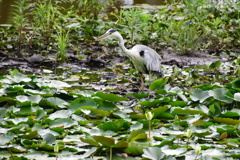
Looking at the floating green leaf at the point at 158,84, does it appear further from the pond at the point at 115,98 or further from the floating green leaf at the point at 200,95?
the floating green leaf at the point at 200,95

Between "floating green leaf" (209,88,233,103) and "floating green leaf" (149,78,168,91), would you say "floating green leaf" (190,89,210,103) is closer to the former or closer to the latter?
"floating green leaf" (209,88,233,103)

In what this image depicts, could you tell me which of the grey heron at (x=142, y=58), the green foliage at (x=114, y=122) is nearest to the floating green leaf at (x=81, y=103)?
the green foliage at (x=114, y=122)

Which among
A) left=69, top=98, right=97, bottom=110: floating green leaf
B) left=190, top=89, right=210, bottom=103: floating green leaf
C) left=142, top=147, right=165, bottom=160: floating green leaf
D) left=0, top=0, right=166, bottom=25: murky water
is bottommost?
left=142, top=147, right=165, bottom=160: floating green leaf

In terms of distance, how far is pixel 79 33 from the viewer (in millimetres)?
9297

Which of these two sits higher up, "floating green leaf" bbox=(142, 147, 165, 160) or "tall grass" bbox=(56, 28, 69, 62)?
"tall grass" bbox=(56, 28, 69, 62)

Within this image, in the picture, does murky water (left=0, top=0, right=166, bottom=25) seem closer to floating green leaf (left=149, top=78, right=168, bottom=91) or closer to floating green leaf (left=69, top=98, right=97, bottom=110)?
floating green leaf (left=149, top=78, right=168, bottom=91)

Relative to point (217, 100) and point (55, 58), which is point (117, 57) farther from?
point (217, 100)

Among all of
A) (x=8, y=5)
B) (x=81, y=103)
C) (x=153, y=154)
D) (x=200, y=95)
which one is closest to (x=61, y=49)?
(x=81, y=103)

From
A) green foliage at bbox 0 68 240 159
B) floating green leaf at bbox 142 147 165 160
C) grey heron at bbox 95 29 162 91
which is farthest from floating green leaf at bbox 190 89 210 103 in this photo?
grey heron at bbox 95 29 162 91

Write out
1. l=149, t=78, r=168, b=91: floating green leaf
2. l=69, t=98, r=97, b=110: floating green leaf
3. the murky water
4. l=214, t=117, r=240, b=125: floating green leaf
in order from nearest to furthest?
l=214, t=117, r=240, b=125: floating green leaf, l=69, t=98, r=97, b=110: floating green leaf, l=149, t=78, r=168, b=91: floating green leaf, the murky water

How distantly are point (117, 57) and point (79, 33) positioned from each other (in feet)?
3.75

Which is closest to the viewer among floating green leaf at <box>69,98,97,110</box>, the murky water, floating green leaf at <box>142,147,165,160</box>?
floating green leaf at <box>142,147,165,160</box>

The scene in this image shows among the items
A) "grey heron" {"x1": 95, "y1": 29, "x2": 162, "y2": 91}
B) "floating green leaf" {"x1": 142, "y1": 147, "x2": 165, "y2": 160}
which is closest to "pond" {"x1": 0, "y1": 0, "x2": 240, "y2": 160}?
"floating green leaf" {"x1": 142, "y1": 147, "x2": 165, "y2": 160}

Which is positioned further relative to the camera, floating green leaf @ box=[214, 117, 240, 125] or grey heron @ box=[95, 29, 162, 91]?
grey heron @ box=[95, 29, 162, 91]
